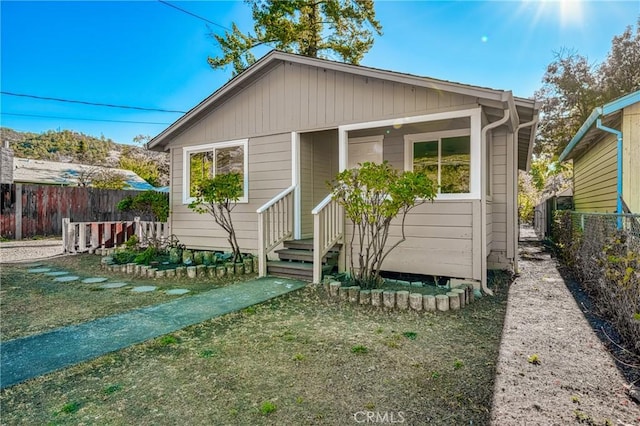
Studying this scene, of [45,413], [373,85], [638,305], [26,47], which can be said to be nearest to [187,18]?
[26,47]

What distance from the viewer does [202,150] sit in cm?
841

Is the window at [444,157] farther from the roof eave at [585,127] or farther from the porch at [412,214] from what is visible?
the roof eave at [585,127]

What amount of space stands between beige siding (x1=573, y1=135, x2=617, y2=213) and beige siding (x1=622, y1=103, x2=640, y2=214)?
0.98 metres

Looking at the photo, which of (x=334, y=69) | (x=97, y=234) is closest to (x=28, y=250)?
(x=97, y=234)

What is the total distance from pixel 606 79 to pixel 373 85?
20169 millimetres

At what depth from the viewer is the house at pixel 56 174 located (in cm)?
1878

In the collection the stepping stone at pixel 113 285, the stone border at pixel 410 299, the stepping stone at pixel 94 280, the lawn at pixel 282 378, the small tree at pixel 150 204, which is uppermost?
the small tree at pixel 150 204

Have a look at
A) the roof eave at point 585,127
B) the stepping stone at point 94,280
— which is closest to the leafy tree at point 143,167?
the stepping stone at point 94,280

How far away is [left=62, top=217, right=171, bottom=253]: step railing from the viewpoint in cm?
959

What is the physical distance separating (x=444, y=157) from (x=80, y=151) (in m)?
41.0

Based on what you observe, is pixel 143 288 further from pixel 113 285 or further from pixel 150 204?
pixel 150 204

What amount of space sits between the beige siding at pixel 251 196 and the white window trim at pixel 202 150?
101 millimetres

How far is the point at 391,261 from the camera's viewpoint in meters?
6.00

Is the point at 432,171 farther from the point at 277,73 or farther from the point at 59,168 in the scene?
the point at 59,168
